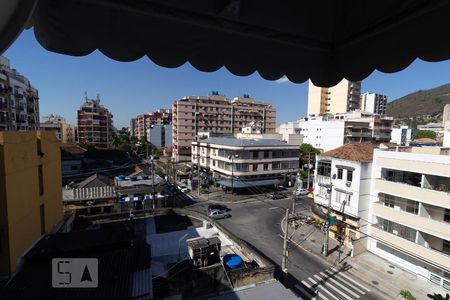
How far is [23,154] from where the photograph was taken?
11008 mm

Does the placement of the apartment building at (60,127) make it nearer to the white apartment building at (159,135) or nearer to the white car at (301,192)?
the white apartment building at (159,135)

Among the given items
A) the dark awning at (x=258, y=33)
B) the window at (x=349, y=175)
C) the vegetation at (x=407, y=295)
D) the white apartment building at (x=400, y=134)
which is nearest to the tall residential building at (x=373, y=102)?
the white apartment building at (x=400, y=134)

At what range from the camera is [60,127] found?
66.5 metres

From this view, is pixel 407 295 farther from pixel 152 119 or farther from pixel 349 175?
pixel 152 119

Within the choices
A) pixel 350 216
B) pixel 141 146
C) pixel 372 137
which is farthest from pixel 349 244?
pixel 141 146

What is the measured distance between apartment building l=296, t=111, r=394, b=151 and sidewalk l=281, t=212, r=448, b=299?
93.5 ft

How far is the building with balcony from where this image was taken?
31203 millimetres

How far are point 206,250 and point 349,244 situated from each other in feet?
41.0

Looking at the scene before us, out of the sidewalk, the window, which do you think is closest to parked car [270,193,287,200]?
the sidewalk

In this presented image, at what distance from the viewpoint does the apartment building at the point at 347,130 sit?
137ft

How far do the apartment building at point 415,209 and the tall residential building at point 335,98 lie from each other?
48.2 metres

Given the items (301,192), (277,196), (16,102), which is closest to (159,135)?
(16,102)

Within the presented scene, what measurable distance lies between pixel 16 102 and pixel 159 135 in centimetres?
4393

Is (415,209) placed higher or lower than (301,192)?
higher
